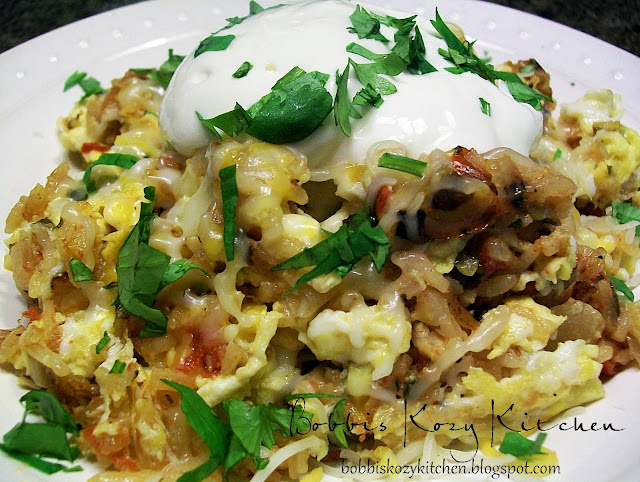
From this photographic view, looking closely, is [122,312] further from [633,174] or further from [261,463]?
[633,174]

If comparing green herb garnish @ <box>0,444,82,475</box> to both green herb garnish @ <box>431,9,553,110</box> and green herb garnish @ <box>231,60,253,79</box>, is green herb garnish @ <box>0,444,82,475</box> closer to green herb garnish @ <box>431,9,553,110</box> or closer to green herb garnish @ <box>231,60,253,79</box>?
green herb garnish @ <box>231,60,253,79</box>

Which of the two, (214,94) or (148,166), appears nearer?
(214,94)

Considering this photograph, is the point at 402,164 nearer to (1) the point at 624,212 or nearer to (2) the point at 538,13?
(1) the point at 624,212

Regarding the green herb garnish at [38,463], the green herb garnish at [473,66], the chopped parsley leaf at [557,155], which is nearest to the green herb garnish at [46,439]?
the green herb garnish at [38,463]

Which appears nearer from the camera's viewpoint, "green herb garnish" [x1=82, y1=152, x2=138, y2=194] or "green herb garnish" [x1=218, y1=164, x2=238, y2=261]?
"green herb garnish" [x1=218, y1=164, x2=238, y2=261]

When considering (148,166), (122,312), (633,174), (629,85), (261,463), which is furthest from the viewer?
(629,85)

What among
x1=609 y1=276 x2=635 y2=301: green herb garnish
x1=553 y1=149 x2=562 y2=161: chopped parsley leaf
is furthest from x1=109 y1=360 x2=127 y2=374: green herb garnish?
x1=553 y1=149 x2=562 y2=161: chopped parsley leaf

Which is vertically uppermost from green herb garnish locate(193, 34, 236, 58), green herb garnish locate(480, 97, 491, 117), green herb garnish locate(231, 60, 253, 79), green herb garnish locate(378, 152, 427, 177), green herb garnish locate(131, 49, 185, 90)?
green herb garnish locate(193, 34, 236, 58)

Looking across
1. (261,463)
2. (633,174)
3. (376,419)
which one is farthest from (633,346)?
(261,463)

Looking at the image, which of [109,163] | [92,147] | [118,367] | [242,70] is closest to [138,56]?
[92,147]
